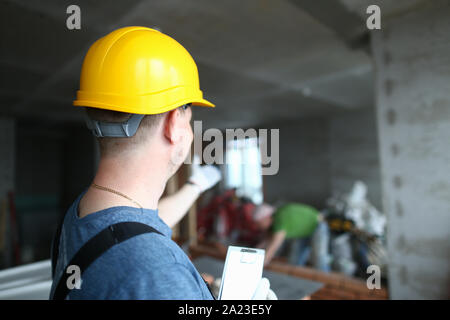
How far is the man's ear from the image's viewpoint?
74 cm

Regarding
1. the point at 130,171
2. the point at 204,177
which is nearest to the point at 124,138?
the point at 130,171

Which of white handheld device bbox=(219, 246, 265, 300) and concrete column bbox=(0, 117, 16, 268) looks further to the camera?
concrete column bbox=(0, 117, 16, 268)

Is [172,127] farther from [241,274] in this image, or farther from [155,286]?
[241,274]

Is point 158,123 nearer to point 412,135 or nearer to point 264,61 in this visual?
point 412,135

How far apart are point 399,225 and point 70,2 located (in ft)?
11.3

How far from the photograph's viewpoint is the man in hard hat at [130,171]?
1.82 ft

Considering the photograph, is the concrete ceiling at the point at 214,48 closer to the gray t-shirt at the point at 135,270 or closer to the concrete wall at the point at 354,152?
the concrete wall at the point at 354,152

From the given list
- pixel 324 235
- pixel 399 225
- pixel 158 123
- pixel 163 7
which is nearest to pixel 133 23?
pixel 163 7

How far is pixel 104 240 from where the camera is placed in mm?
580

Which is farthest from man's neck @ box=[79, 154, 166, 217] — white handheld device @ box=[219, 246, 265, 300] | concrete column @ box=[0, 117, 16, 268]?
concrete column @ box=[0, 117, 16, 268]

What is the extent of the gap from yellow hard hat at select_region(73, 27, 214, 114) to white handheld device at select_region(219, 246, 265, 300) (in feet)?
1.70

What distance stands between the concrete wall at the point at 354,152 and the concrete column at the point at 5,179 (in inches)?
351

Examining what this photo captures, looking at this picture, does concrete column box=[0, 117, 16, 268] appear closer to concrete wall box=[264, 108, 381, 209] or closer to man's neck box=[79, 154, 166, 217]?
man's neck box=[79, 154, 166, 217]

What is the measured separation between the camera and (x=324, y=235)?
3.69 m
